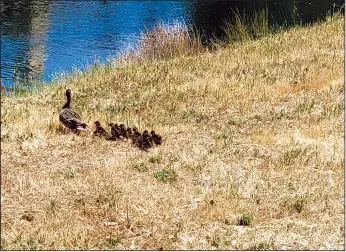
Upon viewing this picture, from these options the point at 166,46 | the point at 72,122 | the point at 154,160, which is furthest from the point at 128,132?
the point at 166,46

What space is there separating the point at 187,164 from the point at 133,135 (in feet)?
5.53

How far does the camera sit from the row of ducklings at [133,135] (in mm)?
10656

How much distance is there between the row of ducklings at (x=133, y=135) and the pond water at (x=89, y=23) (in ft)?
47.2

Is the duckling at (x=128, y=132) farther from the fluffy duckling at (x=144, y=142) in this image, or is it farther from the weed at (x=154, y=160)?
the weed at (x=154, y=160)

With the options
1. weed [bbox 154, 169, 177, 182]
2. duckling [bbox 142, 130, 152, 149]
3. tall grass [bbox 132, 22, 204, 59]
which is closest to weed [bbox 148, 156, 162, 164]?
weed [bbox 154, 169, 177, 182]

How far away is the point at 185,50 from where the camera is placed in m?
22.9

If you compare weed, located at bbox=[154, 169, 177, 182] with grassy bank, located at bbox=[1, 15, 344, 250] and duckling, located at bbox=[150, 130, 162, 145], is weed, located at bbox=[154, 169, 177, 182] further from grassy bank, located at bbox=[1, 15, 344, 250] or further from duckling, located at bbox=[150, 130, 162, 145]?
duckling, located at bbox=[150, 130, 162, 145]

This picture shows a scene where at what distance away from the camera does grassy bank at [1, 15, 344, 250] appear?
Answer: 300 inches

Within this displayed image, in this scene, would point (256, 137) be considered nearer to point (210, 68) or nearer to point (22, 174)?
point (22, 174)

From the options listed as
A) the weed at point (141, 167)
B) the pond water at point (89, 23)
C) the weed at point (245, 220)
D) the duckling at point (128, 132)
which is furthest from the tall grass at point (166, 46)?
the weed at point (245, 220)

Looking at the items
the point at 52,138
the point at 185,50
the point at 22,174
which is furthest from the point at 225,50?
the point at 22,174

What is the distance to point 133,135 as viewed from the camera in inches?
435

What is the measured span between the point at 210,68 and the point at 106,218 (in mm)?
10104

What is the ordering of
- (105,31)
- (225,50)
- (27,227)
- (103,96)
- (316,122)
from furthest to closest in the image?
(105,31), (225,50), (103,96), (316,122), (27,227)
